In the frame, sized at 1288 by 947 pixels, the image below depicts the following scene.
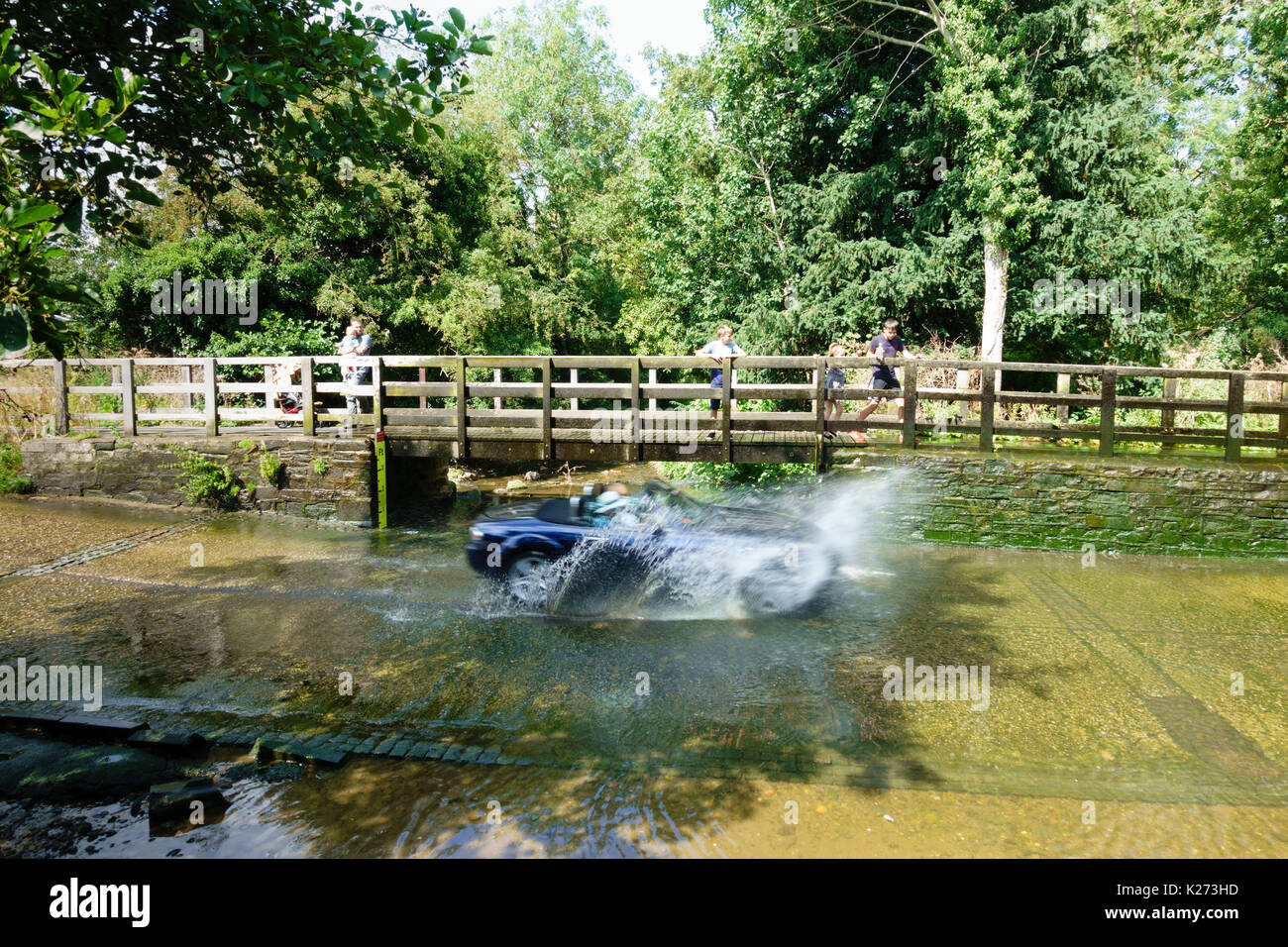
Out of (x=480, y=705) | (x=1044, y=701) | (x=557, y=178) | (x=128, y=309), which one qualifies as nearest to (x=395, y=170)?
(x=128, y=309)

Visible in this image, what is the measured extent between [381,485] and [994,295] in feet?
44.2

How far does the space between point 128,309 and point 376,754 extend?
17.0 meters

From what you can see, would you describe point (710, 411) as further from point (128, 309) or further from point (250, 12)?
point (128, 309)

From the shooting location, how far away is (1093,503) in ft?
34.4

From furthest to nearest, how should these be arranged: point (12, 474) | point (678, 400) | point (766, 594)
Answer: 1. point (12, 474)
2. point (678, 400)
3. point (766, 594)

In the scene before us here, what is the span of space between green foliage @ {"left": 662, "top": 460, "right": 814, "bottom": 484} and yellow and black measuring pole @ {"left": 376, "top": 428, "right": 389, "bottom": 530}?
4.57m

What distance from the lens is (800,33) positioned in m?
18.6

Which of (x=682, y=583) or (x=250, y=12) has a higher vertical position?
(x=250, y=12)

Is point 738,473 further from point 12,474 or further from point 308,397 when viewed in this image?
point 12,474

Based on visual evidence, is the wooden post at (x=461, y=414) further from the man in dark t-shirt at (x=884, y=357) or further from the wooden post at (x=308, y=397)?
the man in dark t-shirt at (x=884, y=357)

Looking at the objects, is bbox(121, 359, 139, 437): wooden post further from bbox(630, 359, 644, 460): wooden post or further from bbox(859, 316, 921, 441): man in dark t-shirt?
bbox(859, 316, 921, 441): man in dark t-shirt

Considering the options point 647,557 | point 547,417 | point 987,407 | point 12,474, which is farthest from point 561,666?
point 12,474

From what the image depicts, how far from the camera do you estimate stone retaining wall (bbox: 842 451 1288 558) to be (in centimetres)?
1007

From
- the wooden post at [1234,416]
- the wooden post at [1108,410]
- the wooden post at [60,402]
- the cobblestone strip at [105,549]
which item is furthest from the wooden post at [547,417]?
→ the wooden post at [1234,416]
